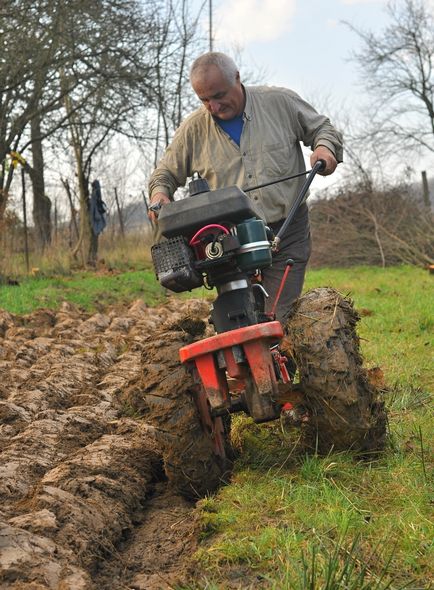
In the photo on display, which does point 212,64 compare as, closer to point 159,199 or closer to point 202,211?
point 159,199

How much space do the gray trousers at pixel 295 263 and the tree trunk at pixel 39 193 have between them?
16.1 meters

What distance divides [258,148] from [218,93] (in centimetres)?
40

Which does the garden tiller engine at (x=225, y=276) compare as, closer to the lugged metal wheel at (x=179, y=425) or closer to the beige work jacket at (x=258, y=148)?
the lugged metal wheel at (x=179, y=425)

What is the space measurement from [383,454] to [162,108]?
17.9m

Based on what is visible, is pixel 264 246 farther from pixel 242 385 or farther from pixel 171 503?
pixel 171 503

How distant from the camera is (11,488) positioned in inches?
139

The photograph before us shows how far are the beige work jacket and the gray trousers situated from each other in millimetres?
246

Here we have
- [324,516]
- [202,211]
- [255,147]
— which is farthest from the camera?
[255,147]

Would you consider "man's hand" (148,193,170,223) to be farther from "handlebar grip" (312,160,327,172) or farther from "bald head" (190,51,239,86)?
"handlebar grip" (312,160,327,172)

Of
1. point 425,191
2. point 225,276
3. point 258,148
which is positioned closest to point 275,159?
point 258,148

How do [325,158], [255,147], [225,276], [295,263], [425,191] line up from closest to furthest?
[225,276]
[325,158]
[255,147]
[295,263]
[425,191]

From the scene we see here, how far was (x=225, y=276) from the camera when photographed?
3.42 meters

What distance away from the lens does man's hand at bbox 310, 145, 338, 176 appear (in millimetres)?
4078

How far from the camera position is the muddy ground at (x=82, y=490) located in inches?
108
